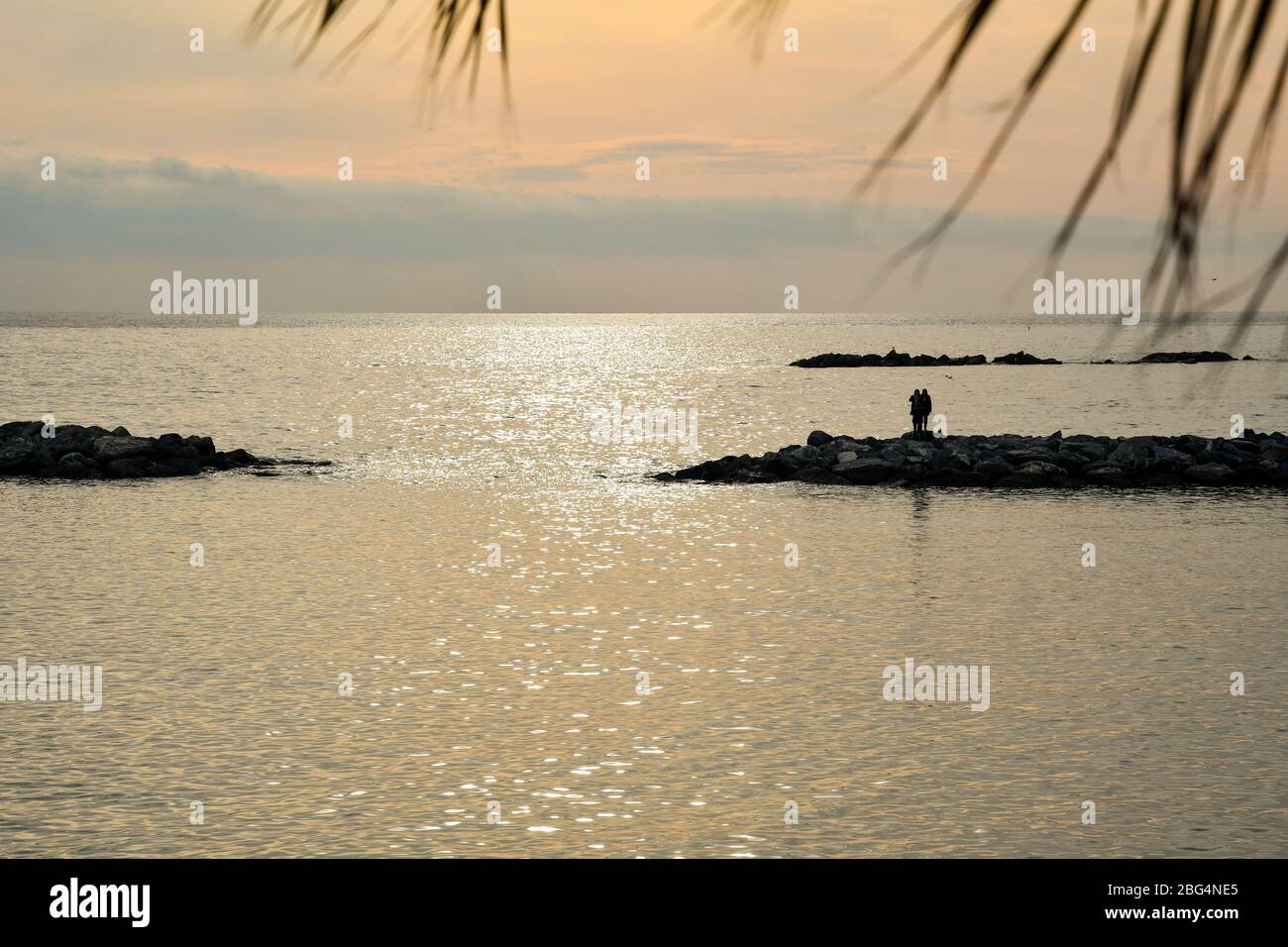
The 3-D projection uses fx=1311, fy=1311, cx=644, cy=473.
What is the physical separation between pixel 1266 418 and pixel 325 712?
220ft

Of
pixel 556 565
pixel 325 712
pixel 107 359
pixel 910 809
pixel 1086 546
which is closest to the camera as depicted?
pixel 910 809

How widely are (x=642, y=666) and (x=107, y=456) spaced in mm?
28631

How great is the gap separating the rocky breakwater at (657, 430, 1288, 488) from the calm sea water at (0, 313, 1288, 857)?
2324 millimetres

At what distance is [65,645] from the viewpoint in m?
16.9

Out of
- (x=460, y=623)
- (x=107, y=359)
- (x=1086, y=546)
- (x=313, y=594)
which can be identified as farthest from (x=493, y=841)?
(x=107, y=359)

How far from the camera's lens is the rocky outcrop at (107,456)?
3884 centimetres

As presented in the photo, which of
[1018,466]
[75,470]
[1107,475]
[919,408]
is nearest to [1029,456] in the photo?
[1018,466]

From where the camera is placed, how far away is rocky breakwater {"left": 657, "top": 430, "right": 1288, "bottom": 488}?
1464 inches

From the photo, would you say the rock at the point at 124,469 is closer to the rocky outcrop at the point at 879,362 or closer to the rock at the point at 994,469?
the rock at the point at 994,469

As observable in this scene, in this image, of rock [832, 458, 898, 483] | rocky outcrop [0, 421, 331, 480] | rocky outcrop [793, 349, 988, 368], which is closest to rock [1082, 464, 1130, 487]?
rock [832, 458, 898, 483]

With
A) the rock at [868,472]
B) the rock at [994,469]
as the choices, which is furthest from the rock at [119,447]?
the rock at [994,469]

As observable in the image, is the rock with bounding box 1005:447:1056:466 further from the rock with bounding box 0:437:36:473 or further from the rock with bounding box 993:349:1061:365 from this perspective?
the rock with bounding box 993:349:1061:365

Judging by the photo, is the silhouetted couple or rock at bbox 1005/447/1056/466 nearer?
rock at bbox 1005/447/1056/466
